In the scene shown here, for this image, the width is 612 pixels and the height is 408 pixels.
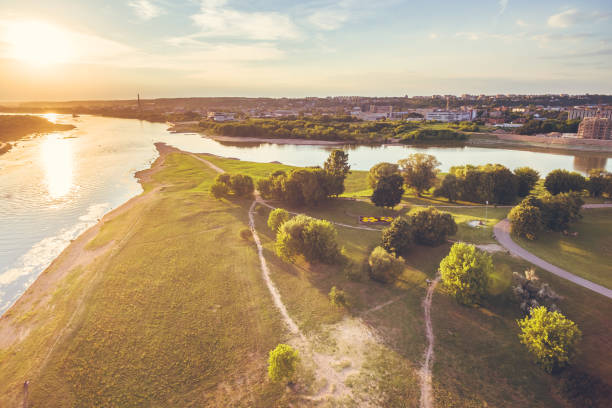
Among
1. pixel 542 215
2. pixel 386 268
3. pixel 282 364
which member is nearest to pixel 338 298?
pixel 386 268

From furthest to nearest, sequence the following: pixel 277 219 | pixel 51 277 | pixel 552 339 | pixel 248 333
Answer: pixel 277 219
pixel 51 277
pixel 248 333
pixel 552 339

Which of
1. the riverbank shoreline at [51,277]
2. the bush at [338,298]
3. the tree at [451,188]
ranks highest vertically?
the tree at [451,188]

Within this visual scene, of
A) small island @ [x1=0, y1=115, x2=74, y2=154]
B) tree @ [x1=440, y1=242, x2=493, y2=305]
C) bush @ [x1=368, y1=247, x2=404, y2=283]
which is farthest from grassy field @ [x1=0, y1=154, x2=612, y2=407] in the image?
small island @ [x1=0, y1=115, x2=74, y2=154]

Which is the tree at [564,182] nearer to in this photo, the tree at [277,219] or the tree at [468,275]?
the tree at [468,275]

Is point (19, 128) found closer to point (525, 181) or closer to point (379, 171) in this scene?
point (379, 171)

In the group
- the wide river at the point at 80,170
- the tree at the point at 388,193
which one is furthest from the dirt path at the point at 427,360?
the wide river at the point at 80,170

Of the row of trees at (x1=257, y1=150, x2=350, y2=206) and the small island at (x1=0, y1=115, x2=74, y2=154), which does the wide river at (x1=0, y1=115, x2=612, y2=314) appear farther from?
the row of trees at (x1=257, y1=150, x2=350, y2=206)
